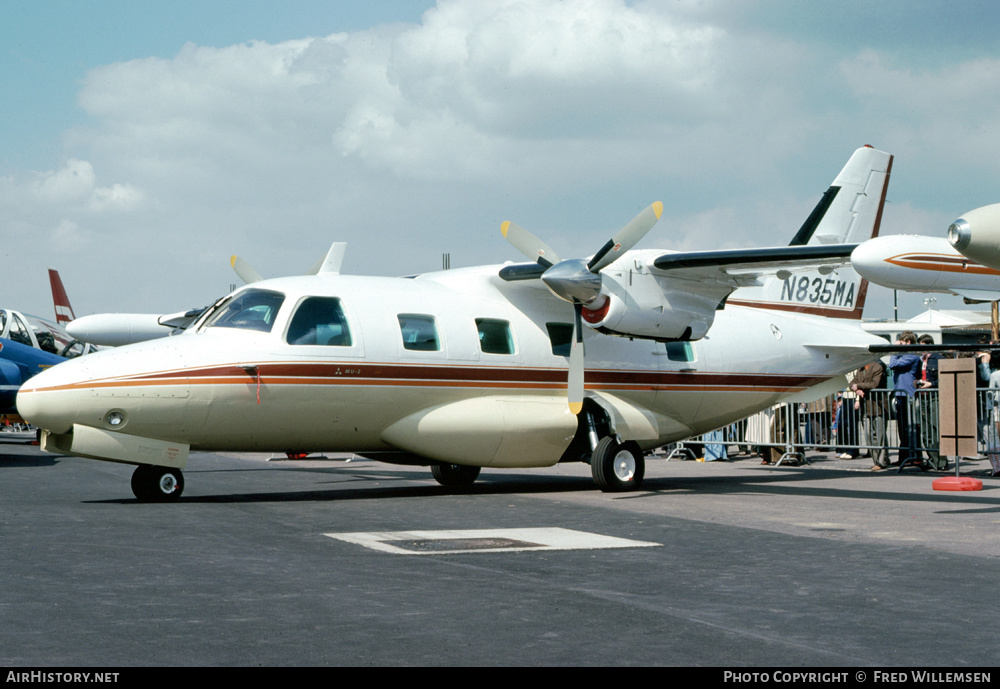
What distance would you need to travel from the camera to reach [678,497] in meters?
13.4

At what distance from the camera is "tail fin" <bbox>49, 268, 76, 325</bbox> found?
46.8 metres

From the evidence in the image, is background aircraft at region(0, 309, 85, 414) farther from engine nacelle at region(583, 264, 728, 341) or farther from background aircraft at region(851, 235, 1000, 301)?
background aircraft at region(851, 235, 1000, 301)

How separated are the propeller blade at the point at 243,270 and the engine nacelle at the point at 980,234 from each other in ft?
38.9

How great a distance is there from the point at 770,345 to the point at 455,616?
39.9 feet

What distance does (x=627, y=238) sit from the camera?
1348 cm

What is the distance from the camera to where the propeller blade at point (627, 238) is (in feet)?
43.3

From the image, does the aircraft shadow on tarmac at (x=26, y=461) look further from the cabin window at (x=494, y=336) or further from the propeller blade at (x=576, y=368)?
the propeller blade at (x=576, y=368)

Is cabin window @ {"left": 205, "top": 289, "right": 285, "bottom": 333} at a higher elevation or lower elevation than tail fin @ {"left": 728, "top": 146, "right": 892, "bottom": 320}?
lower

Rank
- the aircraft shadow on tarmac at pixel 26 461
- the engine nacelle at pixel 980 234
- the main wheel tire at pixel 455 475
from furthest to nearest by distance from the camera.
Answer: the aircraft shadow on tarmac at pixel 26 461 < the main wheel tire at pixel 455 475 < the engine nacelle at pixel 980 234

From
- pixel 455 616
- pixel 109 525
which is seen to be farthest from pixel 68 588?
pixel 109 525

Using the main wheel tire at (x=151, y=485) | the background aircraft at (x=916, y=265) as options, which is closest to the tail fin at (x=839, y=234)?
the background aircraft at (x=916, y=265)

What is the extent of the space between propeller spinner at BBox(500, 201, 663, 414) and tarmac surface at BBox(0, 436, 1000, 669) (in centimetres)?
173

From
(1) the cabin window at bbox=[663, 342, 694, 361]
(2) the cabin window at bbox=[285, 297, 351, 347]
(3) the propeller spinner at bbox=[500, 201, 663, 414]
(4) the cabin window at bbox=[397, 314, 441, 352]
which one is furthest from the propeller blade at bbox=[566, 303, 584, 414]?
(2) the cabin window at bbox=[285, 297, 351, 347]
